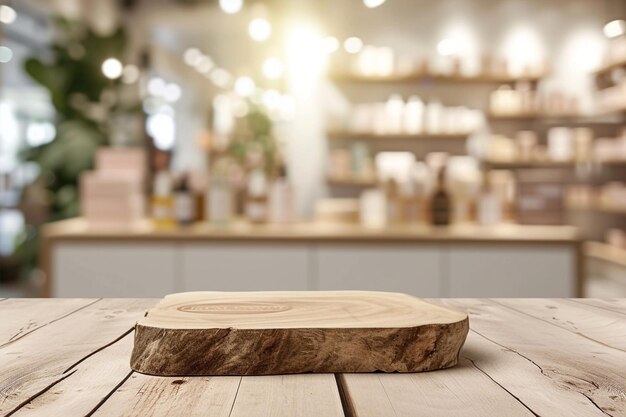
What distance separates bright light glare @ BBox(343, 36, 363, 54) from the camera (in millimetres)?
6141

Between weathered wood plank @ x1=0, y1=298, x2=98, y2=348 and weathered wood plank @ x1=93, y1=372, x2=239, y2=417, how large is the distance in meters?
0.31

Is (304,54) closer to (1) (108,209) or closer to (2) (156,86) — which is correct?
(2) (156,86)

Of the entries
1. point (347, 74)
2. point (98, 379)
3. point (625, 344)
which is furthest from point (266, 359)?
point (347, 74)

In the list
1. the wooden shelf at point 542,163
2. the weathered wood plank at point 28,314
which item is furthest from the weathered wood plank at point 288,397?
the wooden shelf at point 542,163

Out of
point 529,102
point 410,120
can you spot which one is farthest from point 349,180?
point 529,102

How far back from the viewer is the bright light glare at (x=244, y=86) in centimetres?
601

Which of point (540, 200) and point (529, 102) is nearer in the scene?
point (540, 200)

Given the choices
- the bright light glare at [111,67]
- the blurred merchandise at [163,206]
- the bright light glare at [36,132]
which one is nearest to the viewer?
the blurred merchandise at [163,206]

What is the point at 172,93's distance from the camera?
5.95 metres

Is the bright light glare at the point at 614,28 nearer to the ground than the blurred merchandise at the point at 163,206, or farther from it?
farther from it

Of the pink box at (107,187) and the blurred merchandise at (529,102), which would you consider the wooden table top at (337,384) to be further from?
the blurred merchandise at (529,102)

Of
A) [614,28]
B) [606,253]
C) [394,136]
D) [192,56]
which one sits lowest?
[606,253]

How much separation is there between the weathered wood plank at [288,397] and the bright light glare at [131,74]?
5231 mm

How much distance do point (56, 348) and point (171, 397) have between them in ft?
0.94
